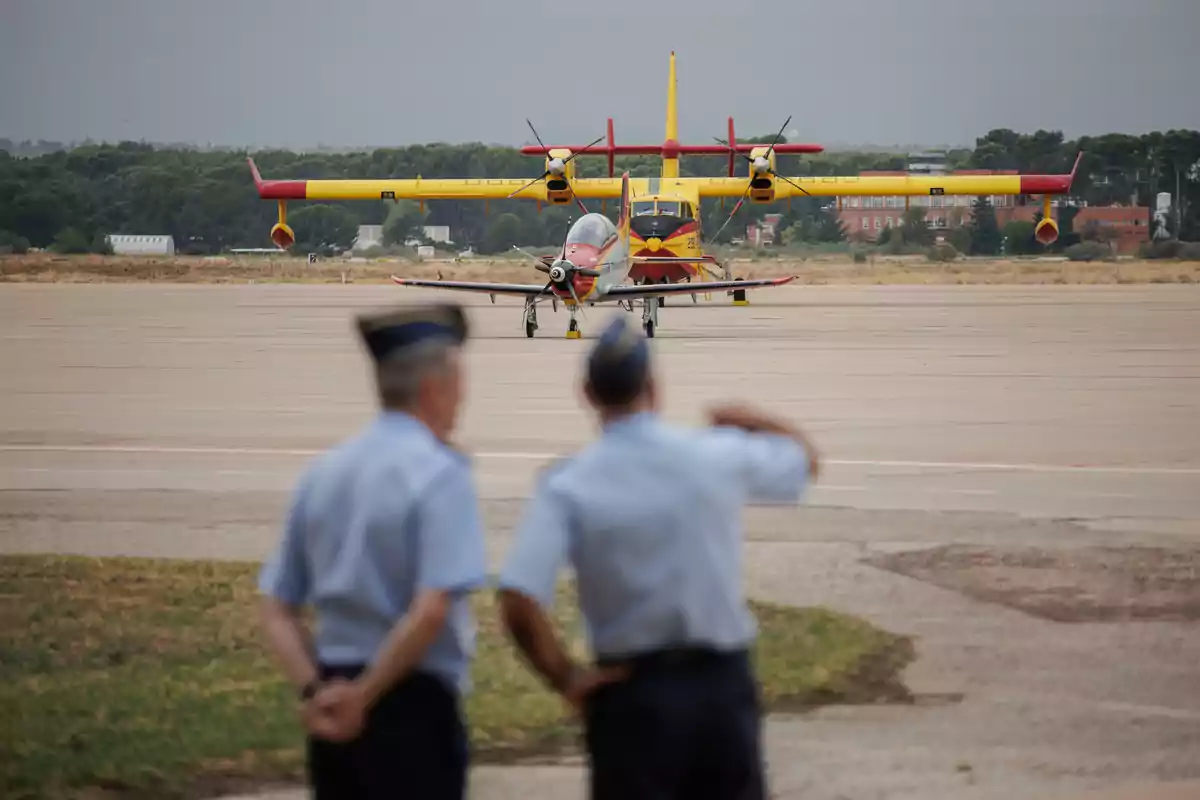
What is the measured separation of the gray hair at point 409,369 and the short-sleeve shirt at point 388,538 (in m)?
0.04

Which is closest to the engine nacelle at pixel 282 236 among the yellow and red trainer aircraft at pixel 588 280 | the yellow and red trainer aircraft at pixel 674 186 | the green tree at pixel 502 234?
the yellow and red trainer aircraft at pixel 674 186

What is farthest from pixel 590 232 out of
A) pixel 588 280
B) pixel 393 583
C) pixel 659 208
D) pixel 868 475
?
pixel 393 583

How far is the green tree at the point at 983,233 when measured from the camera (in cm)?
13238

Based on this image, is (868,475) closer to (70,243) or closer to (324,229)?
(70,243)

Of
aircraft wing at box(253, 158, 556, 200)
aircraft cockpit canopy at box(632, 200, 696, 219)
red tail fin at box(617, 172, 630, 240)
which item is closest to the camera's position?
red tail fin at box(617, 172, 630, 240)

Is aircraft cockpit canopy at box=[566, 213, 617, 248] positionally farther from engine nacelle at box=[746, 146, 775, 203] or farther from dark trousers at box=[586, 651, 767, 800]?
dark trousers at box=[586, 651, 767, 800]

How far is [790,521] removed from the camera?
12.9m

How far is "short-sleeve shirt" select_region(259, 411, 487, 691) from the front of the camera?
386 cm

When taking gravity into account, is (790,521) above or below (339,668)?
below

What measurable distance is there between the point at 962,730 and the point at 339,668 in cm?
403

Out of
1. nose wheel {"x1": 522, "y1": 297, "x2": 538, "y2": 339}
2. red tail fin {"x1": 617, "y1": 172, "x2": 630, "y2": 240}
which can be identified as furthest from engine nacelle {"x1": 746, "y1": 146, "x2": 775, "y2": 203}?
nose wheel {"x1": 522, "y1": 297, "x2": 538, "y2": 339}

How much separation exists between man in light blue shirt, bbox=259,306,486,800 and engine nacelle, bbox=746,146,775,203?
52.0 meters

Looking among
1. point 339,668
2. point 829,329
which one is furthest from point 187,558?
point 829,329

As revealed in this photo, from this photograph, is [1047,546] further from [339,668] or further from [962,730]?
[339,668]
